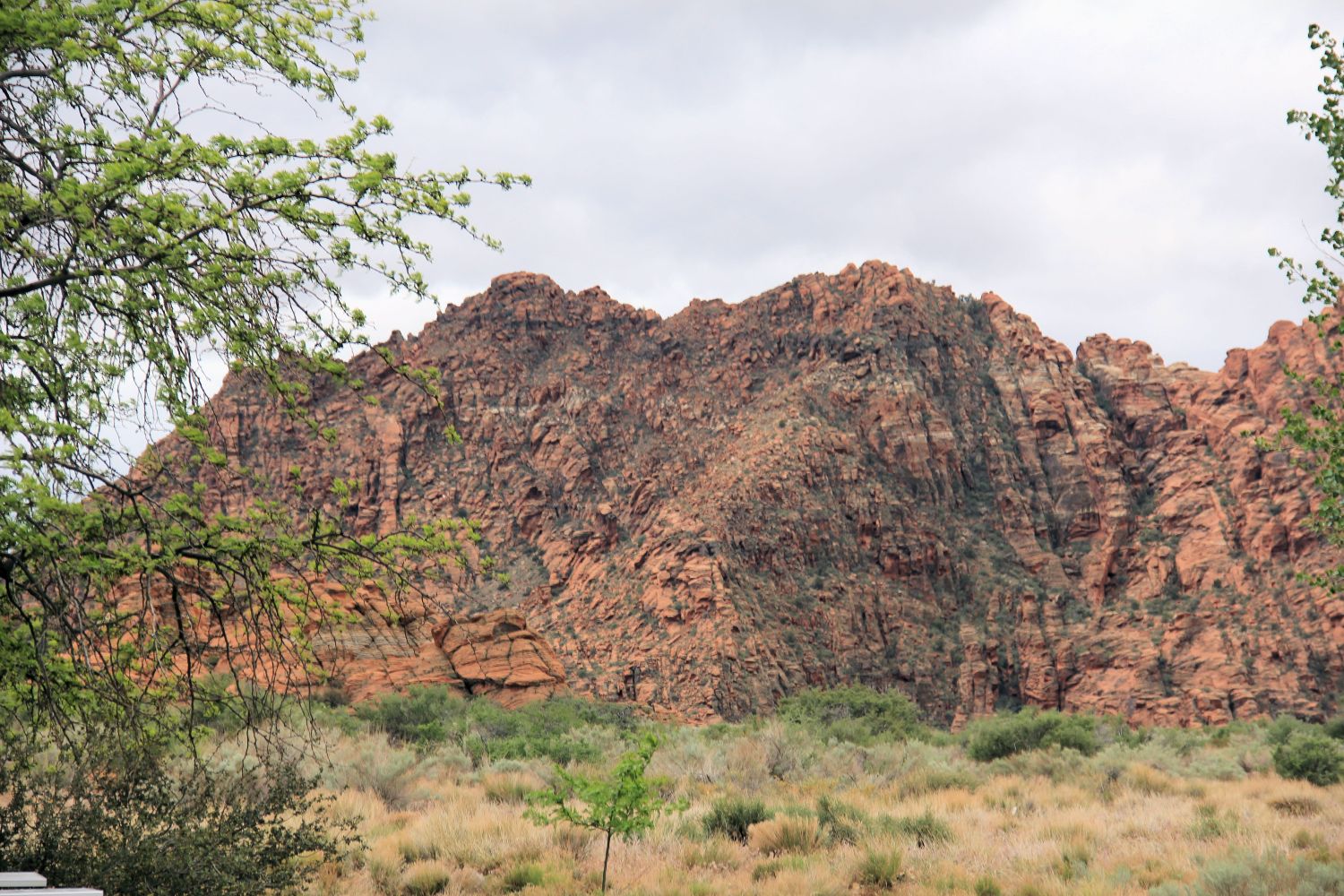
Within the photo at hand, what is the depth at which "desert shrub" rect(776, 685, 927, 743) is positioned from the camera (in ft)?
86.0

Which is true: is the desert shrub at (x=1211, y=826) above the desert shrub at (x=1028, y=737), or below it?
above

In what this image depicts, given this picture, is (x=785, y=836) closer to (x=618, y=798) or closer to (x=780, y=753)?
(x=618, y=798)

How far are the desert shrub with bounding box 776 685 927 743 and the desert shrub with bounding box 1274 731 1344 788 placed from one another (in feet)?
33.3

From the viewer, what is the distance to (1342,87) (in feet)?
36.3

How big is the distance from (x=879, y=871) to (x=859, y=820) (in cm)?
234

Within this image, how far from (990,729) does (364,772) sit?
13.7 meters

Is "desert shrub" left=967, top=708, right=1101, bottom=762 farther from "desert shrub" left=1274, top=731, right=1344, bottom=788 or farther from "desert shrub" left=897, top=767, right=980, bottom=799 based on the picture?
"desert shrub" left=897, top=767, right=980, bottom=799

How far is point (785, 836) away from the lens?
33.1 ft

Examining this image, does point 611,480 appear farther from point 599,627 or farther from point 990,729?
point 990,729

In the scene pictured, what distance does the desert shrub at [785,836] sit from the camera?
9922 millimetres

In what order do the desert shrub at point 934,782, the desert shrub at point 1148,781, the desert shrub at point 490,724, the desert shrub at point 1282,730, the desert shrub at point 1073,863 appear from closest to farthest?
the desert shrub at point 1073,863
the desert shrub at point 1148,781
the desert shrub at point 934,782
the desert shrub at point 490,724
the desert shrub at point 1282,730

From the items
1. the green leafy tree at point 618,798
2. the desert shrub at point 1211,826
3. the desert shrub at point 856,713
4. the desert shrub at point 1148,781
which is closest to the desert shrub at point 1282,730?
the desert shrub at point 1148,781

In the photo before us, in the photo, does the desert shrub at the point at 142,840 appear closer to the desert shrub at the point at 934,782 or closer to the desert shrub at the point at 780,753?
the desert shrub at the point at 780,753

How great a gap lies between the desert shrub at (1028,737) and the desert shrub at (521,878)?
44.3ft
